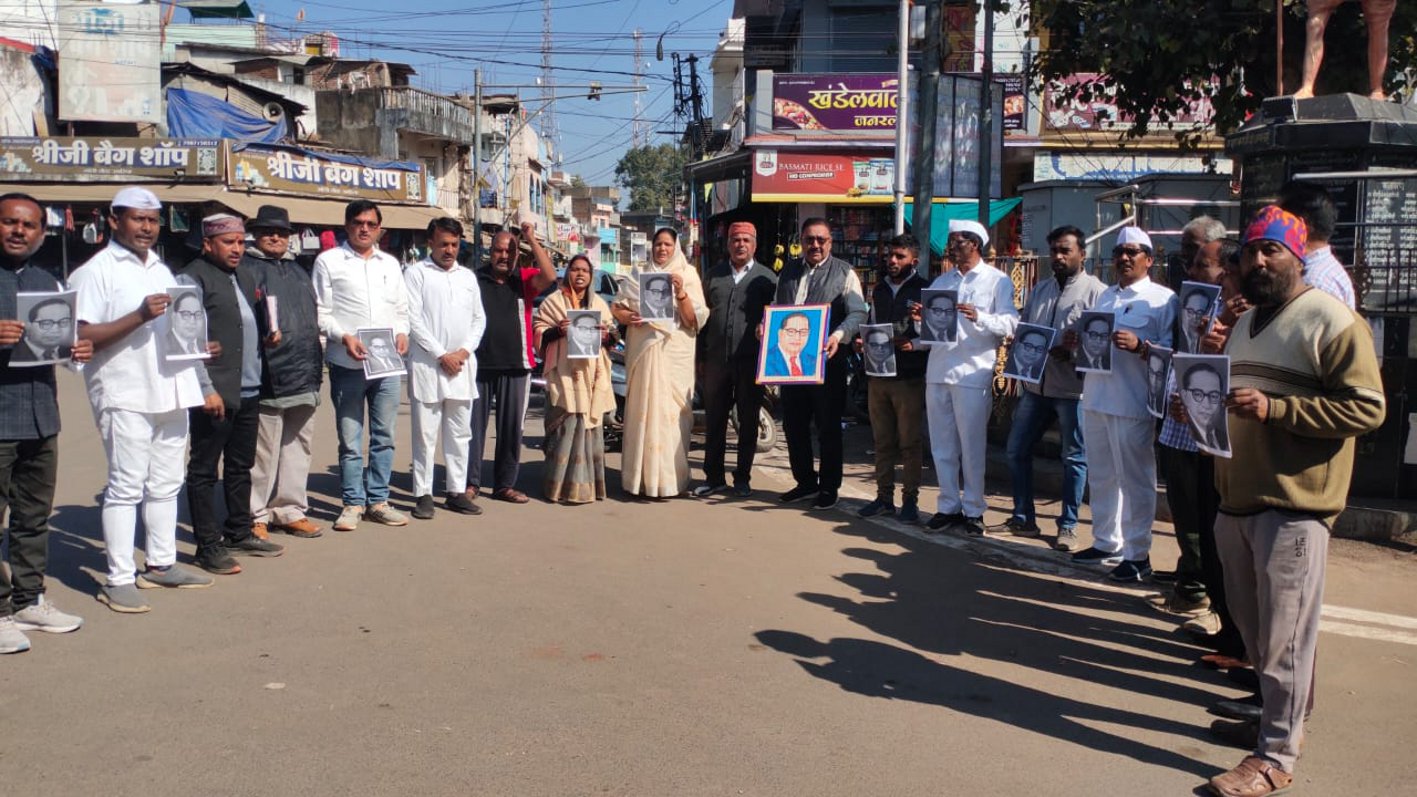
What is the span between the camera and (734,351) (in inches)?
362

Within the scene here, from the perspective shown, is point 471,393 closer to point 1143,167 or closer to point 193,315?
point 193,315

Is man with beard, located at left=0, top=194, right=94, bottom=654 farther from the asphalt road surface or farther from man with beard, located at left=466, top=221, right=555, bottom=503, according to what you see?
man with beard, located at left=466, top=221, right=555, bottom=503

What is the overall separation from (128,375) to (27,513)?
33.1 inches

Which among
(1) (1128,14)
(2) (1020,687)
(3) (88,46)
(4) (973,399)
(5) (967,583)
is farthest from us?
(3) (88,46)

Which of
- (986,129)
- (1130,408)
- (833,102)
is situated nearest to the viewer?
(1130,408)

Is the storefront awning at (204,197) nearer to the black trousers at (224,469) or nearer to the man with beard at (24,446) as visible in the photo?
the black trousers at (224,469)

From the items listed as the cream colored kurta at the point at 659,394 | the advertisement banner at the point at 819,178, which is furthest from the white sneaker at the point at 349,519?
the advertisement banner at the point at 819,178

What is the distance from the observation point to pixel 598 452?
8.98 metres

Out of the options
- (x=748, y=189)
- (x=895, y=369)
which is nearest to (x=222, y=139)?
(x=748, y=189)

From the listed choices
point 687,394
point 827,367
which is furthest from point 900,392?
point 687,394

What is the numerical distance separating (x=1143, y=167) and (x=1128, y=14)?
1233 cm

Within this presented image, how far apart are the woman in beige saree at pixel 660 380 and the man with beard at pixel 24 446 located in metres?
4.26

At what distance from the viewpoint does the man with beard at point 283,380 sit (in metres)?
7.25

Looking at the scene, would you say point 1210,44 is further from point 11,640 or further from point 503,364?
point 11,640
